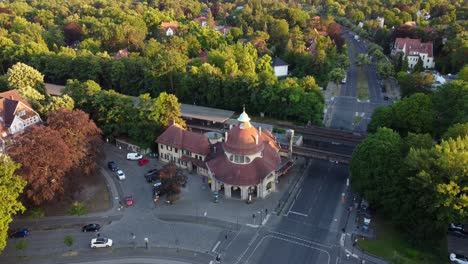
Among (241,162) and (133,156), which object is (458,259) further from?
(133,156)

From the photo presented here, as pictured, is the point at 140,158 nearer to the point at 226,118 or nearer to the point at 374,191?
the point at 226,118

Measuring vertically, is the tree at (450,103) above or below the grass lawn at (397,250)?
above

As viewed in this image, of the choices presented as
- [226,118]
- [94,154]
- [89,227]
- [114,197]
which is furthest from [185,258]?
[226,118]

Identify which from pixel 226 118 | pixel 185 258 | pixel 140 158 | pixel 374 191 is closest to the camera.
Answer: pixel 185 258

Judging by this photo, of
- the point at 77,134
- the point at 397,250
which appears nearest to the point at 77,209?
the point at 77,134

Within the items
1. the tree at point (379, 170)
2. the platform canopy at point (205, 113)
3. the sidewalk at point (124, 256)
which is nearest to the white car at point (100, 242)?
the sidewalk at point (124, 256)

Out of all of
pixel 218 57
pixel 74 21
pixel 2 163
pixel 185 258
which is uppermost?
pixel 74 21

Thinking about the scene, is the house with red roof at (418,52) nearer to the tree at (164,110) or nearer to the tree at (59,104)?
the tree at (164,110)
